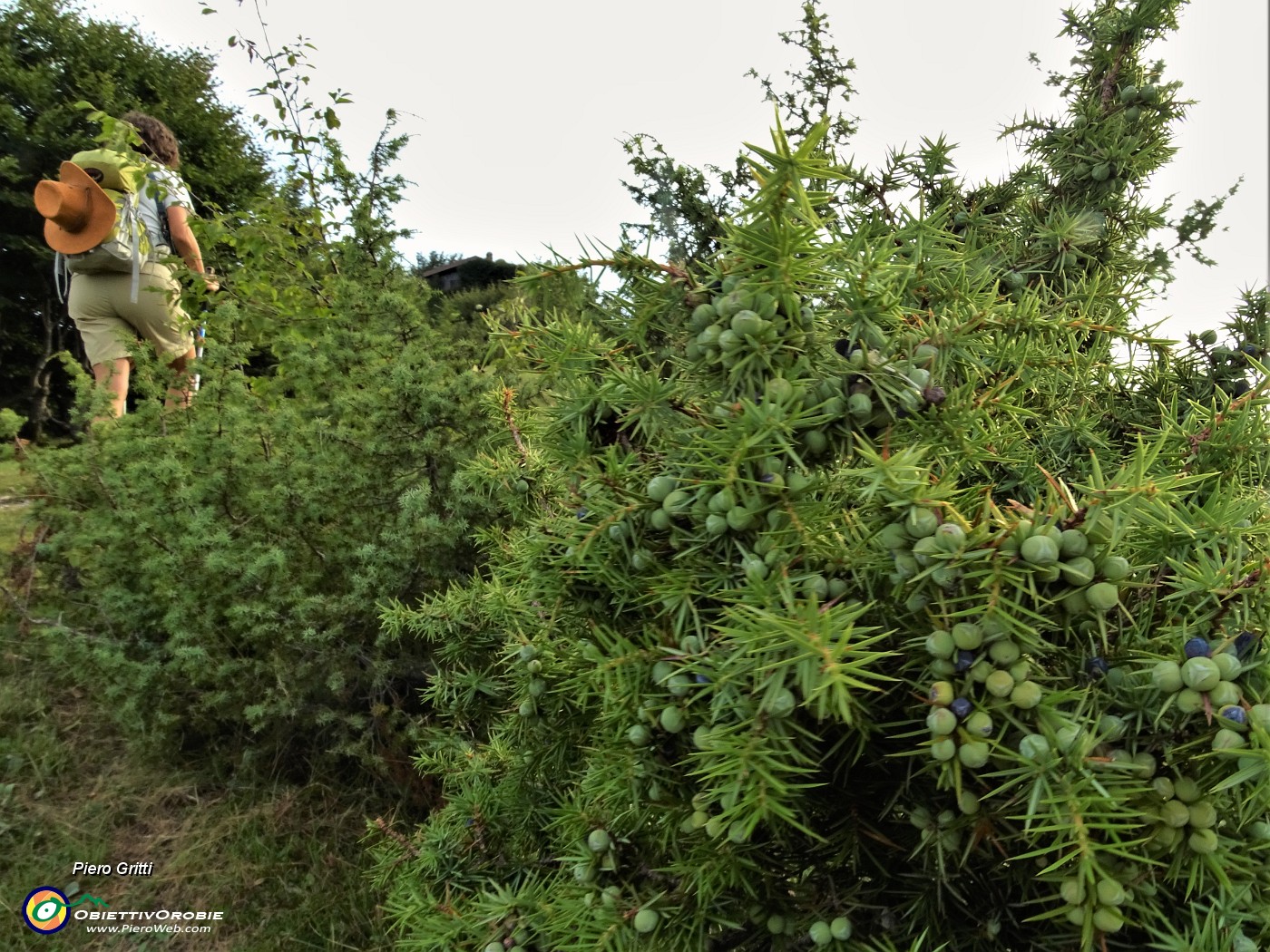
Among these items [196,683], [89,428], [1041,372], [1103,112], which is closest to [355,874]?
[196,683]

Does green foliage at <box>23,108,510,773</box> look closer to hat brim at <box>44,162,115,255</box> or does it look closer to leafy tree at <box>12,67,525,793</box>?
leafy tree at <box>12,67,525,793</box>

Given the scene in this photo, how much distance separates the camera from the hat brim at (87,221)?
12.3ft

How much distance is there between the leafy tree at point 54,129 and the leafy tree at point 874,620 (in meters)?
8.26

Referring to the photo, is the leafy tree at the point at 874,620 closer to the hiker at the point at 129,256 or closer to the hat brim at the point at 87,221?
Result: the hiker at the point at 129,256

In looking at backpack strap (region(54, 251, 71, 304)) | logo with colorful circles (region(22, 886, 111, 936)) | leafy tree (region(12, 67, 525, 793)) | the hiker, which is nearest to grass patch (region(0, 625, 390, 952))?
logo with colorful circles (region(22, 886, 111, 936))

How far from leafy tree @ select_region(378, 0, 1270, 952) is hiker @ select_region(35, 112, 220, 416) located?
3.31 meters

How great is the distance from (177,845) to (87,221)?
128 inches

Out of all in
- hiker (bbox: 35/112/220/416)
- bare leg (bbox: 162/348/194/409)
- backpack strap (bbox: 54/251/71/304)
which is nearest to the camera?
bare leg (bbox: 162/348/194/409)

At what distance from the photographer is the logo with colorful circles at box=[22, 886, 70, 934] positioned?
6.77 feet

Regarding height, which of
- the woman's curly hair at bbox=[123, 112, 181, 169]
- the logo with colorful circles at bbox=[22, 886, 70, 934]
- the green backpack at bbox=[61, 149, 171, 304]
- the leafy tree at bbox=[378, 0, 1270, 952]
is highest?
the woman's curly hair at bbox=[123, 112, 181, 169]

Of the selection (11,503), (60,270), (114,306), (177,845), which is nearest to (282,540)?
(177,845)

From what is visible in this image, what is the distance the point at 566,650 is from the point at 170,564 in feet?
6.05

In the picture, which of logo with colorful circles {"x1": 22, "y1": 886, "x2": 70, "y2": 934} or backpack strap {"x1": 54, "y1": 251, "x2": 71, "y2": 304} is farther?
backpack strap {"x1": 54, "y1": 251, "x2": 71, "y2": 304}

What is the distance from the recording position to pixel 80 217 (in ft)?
12.3
